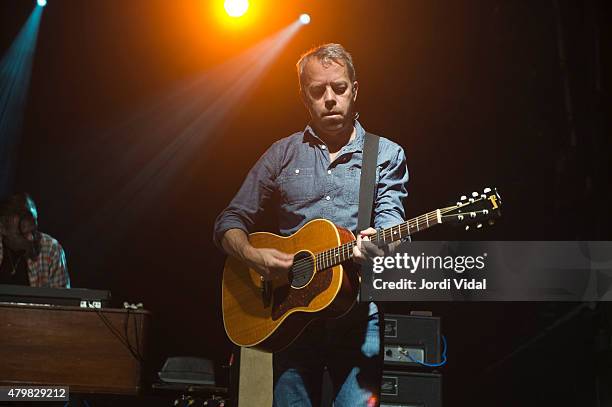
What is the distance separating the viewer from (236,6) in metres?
5.14

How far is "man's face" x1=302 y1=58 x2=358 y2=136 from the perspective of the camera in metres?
2.80

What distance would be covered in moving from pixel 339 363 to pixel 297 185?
28.0 inches

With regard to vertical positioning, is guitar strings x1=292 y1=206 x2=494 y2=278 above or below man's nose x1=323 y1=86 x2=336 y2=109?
below

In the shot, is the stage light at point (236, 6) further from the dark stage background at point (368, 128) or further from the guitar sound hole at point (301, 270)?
the guitar sound hole at point (301, 270)

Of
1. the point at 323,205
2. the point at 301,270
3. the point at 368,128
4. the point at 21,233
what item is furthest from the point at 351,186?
the point at 21,233

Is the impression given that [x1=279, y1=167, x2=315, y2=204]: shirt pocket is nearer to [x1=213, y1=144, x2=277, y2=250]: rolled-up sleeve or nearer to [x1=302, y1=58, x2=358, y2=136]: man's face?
[x1=213, y1=144, x2=277, y2=250]: rolled-up sleeve

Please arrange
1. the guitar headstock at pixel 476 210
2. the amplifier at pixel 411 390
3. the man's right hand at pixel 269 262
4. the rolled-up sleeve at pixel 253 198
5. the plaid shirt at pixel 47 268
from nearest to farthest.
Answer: the guitar headstock at pixel 476 210 < the man's right hand at pixel 269 262 < the rolled-up sleeve at pixel 253 198 < the amplifier at pixel 411 390 < the plaid shirt at pixel 47 268

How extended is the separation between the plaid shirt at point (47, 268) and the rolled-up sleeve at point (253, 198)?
2.18m

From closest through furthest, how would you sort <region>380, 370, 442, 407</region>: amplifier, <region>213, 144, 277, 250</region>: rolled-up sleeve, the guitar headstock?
the guitar headstock, <region>213, 144, 277, 250</region>: rolled-up sleeve, <region>380, 370, 442, 407</region>: amplifier

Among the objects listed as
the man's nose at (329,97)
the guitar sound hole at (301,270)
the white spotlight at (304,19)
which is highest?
the white spotlight at (304,19)

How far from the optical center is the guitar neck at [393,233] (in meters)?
2.39

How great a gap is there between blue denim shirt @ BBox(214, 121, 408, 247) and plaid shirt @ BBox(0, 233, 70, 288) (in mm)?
2130

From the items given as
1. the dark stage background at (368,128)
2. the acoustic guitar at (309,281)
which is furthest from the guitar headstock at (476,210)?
the dark stage background at (368,128)

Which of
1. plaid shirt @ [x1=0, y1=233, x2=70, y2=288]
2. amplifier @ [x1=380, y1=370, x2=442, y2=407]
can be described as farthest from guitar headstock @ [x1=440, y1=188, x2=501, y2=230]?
plaid shirt @ [x1=0, y1=233, x2=70, y2=288]
